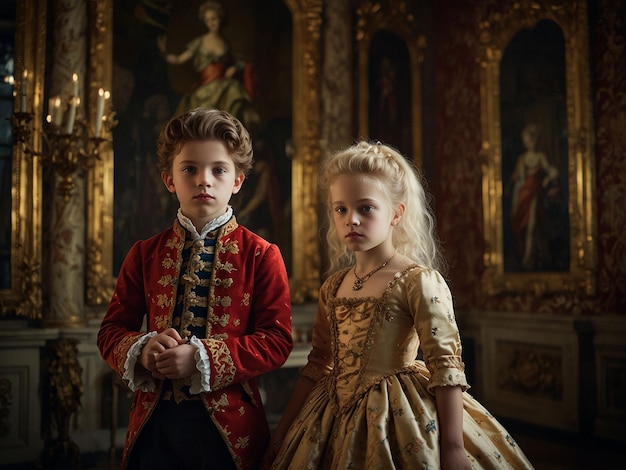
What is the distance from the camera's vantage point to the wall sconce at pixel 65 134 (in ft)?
14.4

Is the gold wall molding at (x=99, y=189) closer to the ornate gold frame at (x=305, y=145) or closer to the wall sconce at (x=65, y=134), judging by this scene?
the wall sconce at (x=65, y=134)

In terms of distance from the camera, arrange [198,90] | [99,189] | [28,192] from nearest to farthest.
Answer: [28,192] → [99,189] → [198,90]

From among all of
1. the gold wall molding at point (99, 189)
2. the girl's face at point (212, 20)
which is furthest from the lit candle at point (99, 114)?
the girl's face at point (212, 20)

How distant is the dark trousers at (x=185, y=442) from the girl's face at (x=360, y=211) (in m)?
0.61

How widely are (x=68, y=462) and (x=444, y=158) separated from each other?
4146 millimetres

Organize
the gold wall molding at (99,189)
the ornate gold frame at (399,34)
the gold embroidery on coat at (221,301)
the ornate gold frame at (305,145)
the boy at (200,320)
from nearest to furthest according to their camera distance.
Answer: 1. the boy at (200,320)
2. the gold embroidery on coat at (221,301)
3. the gold wall molding at (99,189)
4. the ornate gold frame at (305,145)
5. the ornate gold frame at (399,34)

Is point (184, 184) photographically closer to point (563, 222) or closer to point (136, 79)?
point (136, 79)

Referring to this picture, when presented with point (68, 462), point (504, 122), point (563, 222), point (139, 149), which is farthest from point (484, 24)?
point (68, 462)

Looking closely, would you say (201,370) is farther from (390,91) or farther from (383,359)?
(390,91)

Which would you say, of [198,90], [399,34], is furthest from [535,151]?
[198,90]

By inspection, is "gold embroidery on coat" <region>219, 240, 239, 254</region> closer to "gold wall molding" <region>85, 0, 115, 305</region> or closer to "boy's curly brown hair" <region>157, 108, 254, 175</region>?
"boy's curly brown hair" <region>157, 108, 254, 175</region>

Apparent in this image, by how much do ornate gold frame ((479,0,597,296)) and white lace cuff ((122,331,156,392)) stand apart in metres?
4.18

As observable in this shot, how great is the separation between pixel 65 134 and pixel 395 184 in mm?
3156

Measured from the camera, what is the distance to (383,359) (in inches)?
77.4
